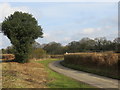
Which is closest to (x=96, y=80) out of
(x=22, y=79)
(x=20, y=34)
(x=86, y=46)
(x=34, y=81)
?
(x=34, y=81)

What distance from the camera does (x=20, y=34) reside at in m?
48.5

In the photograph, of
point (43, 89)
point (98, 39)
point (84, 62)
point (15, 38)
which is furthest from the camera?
point (98, 39)

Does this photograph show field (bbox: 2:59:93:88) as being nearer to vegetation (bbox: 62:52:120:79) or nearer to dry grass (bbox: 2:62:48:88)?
dry grass (bbox: 2:62:48:88)

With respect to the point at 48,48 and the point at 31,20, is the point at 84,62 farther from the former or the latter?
the point at 48,48

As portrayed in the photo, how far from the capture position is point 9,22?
50312mm

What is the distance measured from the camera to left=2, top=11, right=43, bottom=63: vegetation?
158 feet

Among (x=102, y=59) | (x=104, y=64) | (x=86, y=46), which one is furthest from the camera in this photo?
(x=86, y=46)

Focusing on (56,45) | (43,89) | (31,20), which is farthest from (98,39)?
(43,89)

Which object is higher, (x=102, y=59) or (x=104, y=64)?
(x=102, y=59)

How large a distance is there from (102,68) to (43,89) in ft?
66.1

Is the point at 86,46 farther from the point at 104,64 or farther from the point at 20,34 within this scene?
the point at 104,64

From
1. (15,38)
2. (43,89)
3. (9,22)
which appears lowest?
(43,89)

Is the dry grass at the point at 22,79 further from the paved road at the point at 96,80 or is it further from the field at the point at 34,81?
the paved road at the point at 96,80

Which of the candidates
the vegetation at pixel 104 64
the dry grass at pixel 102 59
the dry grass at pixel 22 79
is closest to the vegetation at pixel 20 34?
the dry grass at pixel 102 59
